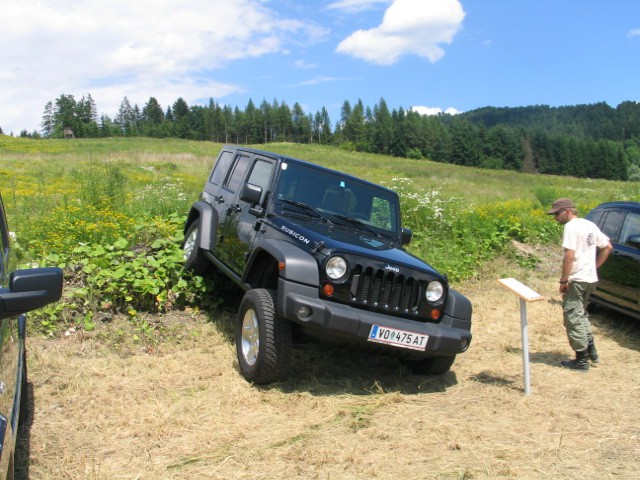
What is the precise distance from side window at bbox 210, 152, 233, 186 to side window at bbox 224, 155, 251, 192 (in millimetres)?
221

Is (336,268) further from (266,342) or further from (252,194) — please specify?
(252,194)

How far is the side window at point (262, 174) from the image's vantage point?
223 inches

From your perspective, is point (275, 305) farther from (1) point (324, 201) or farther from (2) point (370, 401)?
(1) point (324, 201)

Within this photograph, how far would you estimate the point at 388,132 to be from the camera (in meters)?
115

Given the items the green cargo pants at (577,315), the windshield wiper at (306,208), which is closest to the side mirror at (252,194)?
the windshield wiper at (306,208)

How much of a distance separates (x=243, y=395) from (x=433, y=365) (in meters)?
1.83

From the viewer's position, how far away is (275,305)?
4574 millimetres

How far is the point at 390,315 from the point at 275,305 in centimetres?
98

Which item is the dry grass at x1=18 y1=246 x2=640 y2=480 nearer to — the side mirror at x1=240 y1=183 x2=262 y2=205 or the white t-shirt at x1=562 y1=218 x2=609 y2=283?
the white t-shirt at x1=562 y1=218 x2=609 y2=283

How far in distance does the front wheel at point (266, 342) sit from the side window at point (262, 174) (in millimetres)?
1212

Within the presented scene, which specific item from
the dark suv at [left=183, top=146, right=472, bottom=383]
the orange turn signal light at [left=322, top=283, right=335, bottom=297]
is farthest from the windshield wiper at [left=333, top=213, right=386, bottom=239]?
the orange turn signal light at [left=322, top=283, right=335, bottom=297]

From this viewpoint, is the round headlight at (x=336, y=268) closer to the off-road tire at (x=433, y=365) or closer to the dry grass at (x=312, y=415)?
the dry grass at (x=312, y=415)

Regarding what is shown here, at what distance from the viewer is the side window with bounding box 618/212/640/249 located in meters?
7.17

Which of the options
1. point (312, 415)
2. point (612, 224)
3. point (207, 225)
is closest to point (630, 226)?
point (612, 224)
